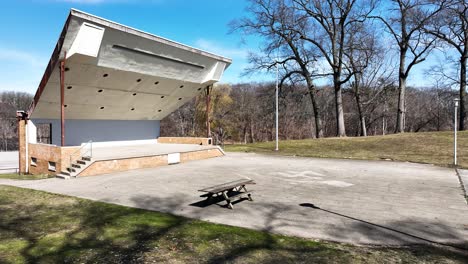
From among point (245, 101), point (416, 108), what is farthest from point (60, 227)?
point (416, 108)

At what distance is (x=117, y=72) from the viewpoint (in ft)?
52.6

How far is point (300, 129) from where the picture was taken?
5459cm

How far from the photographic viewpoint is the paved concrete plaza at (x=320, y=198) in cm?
600

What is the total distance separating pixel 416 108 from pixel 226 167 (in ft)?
170

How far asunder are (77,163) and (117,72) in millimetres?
5203

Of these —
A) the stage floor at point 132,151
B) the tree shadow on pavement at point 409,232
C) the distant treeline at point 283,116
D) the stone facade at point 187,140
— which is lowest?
the tree shadow on pavement at point 409,232

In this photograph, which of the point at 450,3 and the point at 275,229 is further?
the point at 450,3

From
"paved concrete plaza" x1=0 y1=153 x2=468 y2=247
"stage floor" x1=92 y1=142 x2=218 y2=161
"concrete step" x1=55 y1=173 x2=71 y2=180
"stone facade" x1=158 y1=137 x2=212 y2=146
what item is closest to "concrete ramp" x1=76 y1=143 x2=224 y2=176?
"stage floor" x1=92 y1=142 x2=218 y2=161

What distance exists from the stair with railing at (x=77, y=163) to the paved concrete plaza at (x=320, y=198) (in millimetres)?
644

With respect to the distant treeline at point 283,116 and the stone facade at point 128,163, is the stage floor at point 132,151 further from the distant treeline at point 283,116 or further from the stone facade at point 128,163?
the distant treeline at point 283,116

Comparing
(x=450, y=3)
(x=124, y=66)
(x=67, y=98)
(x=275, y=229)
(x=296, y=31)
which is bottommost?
(x=275, y=229)

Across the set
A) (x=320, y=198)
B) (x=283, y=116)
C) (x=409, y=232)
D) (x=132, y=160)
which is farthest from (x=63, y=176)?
(x=283, y=116)

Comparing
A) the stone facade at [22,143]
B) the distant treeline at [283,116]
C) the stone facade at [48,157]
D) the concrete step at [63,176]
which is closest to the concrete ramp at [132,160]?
the concrete step at [63,176]

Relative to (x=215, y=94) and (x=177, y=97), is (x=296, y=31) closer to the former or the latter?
(x=177, y=97)
